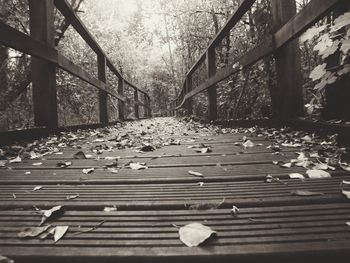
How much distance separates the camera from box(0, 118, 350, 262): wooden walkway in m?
0.77

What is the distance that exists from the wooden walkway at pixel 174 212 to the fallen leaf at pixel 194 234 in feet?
0.06

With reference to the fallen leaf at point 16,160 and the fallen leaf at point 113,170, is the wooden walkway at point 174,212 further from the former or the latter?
the fallen leaf at point 16,160

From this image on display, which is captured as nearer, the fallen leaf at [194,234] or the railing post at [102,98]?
the fallen leaf at [194,234]

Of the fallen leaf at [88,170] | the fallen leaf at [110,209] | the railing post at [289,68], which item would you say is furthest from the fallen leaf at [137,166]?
the railing post at [289,68]

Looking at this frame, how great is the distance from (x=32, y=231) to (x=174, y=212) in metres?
0.41

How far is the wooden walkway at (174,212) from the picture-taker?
77 centimetres

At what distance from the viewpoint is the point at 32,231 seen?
906mm

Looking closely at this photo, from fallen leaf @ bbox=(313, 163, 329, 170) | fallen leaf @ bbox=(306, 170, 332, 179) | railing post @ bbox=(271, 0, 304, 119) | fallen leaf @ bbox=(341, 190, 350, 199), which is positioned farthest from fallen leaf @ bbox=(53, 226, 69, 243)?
railing post @ bbox=(271, 0, 304, 119)

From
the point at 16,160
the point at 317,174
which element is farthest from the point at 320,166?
the point at 16,160

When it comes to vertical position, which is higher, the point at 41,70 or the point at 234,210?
the point at 41,70

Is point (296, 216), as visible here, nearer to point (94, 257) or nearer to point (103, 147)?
point (94, 257)

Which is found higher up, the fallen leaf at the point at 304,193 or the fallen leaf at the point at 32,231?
the fallen leaf at the point at 304,193

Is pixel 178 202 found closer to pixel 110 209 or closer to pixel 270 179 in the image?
pixel 110 209

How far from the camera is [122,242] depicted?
834 mm
